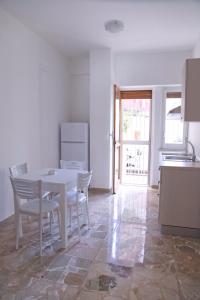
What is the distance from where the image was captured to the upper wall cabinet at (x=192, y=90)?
2809 millimetres

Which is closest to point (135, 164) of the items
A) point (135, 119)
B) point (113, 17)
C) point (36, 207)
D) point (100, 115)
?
point (135, 119)

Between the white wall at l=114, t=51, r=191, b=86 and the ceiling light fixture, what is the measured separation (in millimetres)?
1306

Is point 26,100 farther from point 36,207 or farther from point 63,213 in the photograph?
point 63,213

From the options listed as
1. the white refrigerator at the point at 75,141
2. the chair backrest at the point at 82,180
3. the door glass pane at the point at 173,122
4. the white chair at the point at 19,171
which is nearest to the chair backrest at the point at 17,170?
the white chair at the point at 19,171

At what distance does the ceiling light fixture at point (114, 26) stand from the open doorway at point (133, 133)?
66.8 inches

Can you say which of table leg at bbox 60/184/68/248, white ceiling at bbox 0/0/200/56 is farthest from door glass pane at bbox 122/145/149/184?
table leg at bbox 60/184/68/248

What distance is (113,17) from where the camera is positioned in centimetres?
315

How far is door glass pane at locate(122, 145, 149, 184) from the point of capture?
5.70m

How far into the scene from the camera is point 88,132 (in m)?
4.75

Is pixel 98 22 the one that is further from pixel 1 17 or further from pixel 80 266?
pixel 80 266

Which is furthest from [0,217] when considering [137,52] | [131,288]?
[137,52]

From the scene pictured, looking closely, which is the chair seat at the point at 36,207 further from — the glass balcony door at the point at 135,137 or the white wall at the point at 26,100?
the glass balcony door at the point at 135,137

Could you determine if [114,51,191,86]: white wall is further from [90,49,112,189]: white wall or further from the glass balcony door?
the glass balcony door

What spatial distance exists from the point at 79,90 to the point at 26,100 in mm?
1693
